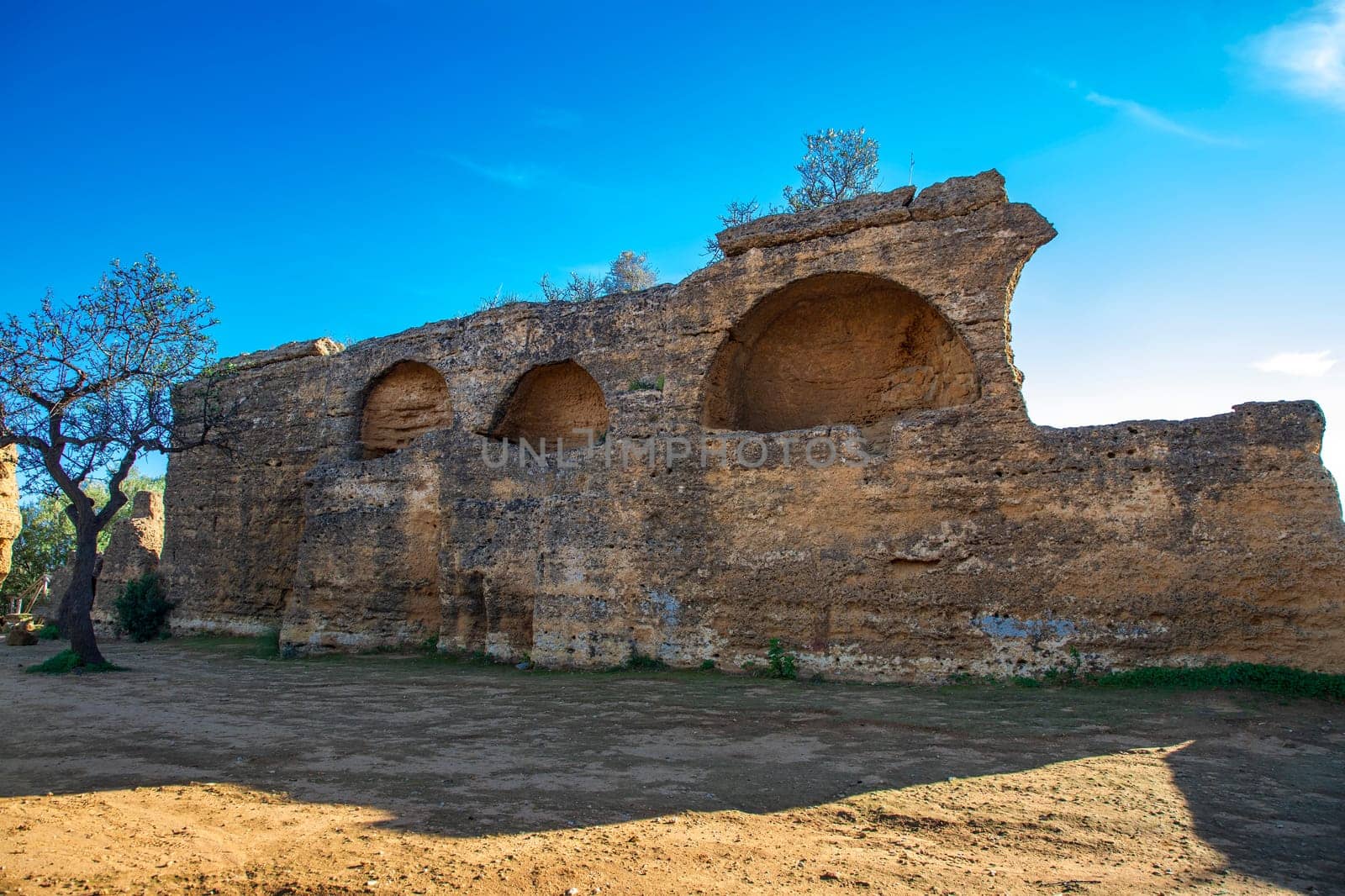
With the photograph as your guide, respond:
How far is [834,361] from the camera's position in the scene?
32.1ft

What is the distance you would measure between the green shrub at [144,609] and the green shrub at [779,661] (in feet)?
34.8

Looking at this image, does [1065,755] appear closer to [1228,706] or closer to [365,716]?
[1228,706]

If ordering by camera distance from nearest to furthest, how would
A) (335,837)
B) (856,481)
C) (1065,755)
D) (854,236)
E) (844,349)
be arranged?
(335,837), (1065,755), (856,481), (854,236), (844,349)

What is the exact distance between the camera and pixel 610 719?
586 cm

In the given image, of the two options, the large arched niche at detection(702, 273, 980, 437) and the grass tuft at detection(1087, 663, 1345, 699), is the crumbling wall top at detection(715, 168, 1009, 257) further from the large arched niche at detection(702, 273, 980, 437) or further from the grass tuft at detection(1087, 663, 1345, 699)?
the grass tuft at detection(1087, 663, 1345, 699)

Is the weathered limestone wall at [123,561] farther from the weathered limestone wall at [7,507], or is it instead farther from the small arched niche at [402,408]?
the small arched niche at [402,408]

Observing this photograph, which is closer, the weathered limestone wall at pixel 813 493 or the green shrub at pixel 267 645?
the weathered limestone wall at pixel 813 493

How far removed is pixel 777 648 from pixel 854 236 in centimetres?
443

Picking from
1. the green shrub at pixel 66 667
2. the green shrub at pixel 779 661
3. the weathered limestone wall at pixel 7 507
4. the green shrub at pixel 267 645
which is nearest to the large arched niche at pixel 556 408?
the green shrub at pixel 779 661

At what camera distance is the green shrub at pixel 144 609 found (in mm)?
12914

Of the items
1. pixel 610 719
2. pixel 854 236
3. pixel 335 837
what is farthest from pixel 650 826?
pixel 854 236

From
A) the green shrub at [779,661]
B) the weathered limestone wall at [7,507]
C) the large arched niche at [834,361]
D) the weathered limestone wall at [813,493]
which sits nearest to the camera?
the weathered limestone wall at [813,493]

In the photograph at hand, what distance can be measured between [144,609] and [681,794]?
494 inches

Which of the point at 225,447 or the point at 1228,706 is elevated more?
the point at 225,447
